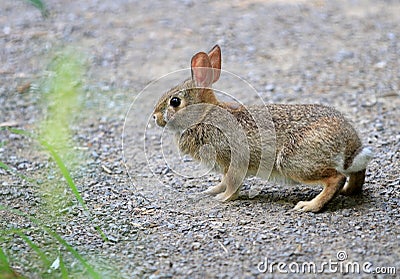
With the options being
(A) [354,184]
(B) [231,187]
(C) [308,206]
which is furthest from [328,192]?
(B) [231,187]

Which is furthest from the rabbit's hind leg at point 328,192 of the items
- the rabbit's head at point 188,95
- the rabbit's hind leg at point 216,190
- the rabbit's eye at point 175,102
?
the rabbit's eye at point 175,102

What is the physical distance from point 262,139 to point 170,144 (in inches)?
65.2

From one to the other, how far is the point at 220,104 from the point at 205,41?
401 centimetres

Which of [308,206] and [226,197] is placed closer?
[308,206]

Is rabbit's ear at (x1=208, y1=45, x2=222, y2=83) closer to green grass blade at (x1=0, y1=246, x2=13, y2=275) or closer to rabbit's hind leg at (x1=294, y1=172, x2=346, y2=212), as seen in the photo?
rabbit's hind leg at (x1=294, y1=172, x2=346, y2=212)

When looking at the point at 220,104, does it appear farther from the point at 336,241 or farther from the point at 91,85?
the point at 91,85

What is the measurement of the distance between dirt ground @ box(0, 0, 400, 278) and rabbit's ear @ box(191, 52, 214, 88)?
90cm

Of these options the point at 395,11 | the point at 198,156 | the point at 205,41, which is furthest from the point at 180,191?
the point at 395,11

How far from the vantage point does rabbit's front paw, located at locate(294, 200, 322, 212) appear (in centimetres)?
473

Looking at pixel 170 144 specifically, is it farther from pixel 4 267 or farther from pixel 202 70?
pixel 4 267

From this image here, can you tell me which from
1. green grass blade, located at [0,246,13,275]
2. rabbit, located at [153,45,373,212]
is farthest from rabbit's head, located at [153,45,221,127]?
green grass blade, located at [0,246,13,275]

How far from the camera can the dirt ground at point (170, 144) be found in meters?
4.24

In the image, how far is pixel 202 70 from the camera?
5.07 metres

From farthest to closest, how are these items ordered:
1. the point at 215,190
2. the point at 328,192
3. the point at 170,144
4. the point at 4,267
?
1. the point at 170,144
2. the point at 215,190
3. the point at 328,192
4. the point at 4,267
